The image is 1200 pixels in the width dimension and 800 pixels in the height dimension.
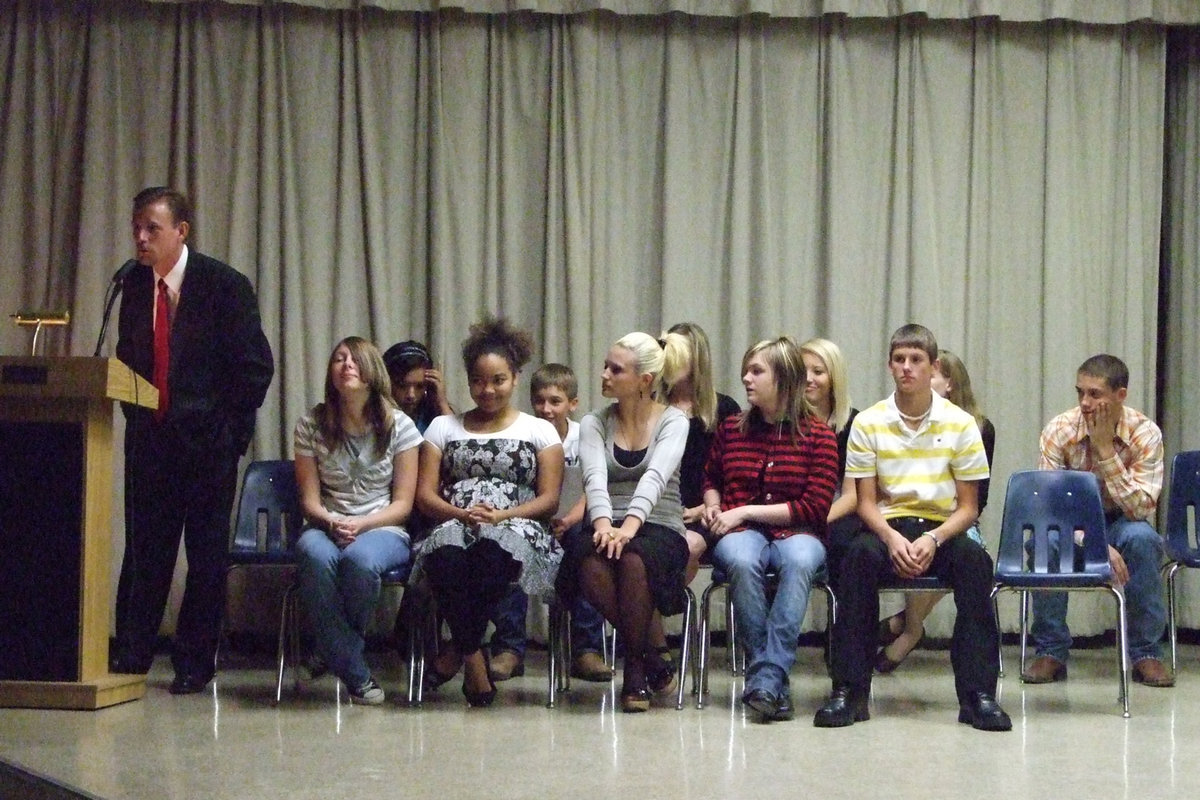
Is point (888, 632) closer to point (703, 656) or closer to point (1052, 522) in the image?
point (1052, 522)

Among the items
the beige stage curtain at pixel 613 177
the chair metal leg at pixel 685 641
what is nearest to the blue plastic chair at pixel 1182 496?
the beige stage curtain at pixel 613 177

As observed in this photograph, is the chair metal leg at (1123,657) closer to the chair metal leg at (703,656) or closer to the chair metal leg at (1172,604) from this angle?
the chair metal leg at (1172,604)

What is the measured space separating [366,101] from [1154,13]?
3526 millimetres

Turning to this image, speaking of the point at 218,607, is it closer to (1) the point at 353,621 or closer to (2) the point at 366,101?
(1) the point at 353,621

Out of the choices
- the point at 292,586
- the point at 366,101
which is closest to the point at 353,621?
the point at 292,586

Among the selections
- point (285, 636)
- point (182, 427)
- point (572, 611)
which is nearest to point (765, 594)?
point (572, 611)

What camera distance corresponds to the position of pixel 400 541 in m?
4.79

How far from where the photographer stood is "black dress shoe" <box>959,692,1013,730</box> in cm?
420

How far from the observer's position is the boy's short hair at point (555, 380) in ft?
18.0

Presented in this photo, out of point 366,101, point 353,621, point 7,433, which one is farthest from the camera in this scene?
point 366,101

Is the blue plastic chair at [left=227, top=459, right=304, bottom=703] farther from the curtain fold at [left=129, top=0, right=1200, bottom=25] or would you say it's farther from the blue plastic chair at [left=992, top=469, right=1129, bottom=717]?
the blue plastic chair at [left=992, top=469, right=1129, bottom=717]

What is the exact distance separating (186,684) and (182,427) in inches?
34.7

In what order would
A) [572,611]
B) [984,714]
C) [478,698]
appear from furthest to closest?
[572,611] → [478,698] → [984,714]

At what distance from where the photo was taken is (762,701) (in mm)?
4273
